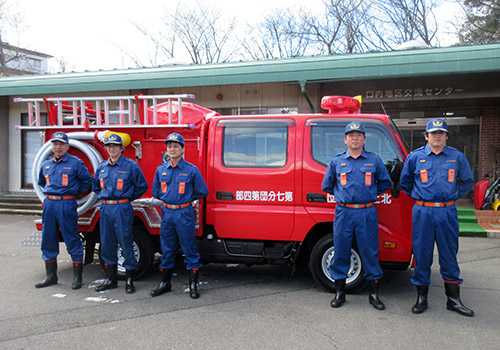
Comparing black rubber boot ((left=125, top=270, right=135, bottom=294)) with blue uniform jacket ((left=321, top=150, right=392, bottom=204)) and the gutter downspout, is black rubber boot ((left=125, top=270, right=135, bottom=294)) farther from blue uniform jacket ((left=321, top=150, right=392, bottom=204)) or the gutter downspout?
the gutter downspout

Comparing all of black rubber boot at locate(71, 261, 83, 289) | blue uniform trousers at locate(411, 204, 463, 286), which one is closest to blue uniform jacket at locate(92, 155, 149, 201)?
black rubber boot at locate(71, 261, 83, 289)

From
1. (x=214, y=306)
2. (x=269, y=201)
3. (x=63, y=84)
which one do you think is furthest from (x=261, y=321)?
(x=63, y=84)

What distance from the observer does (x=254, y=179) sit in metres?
4.59

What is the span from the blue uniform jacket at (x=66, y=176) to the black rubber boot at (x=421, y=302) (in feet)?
13.4

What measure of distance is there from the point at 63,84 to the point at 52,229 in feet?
24.3

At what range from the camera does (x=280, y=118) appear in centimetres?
466

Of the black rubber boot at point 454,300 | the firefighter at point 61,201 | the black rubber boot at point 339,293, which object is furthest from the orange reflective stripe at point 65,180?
the black rubber boot at point 454,300

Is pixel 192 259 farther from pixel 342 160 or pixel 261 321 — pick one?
pixel 342 160

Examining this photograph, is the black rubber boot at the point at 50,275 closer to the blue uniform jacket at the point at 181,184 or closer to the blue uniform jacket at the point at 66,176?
the blue uniform jacket at the point at 66,176

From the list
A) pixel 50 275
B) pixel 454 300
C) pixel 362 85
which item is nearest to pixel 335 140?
pixel 454 300

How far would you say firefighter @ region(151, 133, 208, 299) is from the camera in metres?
4.34

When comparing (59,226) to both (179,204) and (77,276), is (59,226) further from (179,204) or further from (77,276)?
(179,204)

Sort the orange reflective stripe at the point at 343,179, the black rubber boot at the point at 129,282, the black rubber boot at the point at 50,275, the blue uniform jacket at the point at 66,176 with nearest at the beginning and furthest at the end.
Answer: the orange reflective stripe at the point at 343,179 → the black rubber boot at the point at 129,282 → the blue uniform jacket at the point at 66,176 → the black rubber boot at the point at 50,275

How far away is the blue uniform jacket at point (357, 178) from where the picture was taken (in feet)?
13.1
